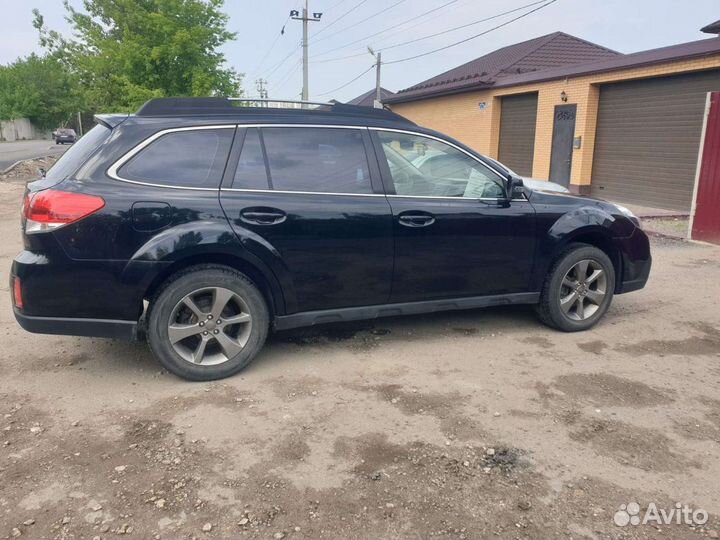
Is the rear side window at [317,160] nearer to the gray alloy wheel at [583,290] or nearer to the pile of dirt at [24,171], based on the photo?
the gray alloy wheel at [583,290]

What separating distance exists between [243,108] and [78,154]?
113 centimetres

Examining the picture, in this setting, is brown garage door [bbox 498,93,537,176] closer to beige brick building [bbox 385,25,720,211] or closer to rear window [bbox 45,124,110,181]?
beige brick building [bbox 385,25,720,211]

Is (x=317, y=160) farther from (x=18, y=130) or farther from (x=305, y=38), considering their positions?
(x=18, y=130)

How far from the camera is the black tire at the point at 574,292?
4906 mm

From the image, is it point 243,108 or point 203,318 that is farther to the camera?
point 243,108

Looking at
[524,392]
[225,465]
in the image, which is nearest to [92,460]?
[225,465]

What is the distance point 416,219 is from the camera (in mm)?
4363

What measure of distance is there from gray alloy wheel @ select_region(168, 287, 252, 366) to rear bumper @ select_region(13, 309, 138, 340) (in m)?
0.28

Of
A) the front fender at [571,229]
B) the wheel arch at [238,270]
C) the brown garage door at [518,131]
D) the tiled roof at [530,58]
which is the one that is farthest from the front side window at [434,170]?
the tiled roof at [530,58]

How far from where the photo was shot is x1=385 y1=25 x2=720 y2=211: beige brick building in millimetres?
12312

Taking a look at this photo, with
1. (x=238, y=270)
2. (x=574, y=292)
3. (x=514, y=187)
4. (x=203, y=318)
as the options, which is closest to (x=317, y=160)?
(x=238, y=270)

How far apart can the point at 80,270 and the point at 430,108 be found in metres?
21.3

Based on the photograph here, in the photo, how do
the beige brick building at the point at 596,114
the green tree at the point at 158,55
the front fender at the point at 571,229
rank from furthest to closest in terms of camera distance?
1. the green tree at the point at 158,55
2. the beige brick building at the point at 596,114
3. the front fender at the point at 571,229

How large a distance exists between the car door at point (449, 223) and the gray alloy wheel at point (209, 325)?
1.15 metres
